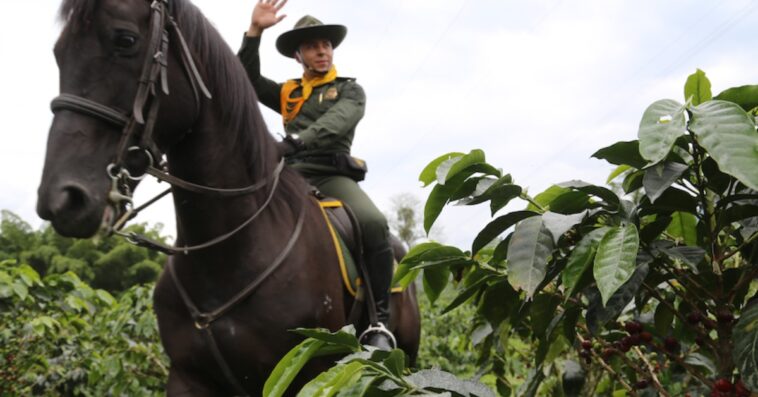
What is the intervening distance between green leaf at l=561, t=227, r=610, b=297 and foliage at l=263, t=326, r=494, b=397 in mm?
236

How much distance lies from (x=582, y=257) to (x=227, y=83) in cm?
241

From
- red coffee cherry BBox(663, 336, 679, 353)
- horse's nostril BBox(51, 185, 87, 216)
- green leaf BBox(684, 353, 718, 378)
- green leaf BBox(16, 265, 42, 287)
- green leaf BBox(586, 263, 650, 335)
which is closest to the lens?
green leaf BBox(586, 263, 650, 335)

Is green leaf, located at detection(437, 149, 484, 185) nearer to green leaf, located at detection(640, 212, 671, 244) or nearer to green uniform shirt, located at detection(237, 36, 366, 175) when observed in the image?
green leaf, located at detection(640, 212, 671, 244)

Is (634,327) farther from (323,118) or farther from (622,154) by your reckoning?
(323,118)

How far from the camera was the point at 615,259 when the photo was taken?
1.24 metres

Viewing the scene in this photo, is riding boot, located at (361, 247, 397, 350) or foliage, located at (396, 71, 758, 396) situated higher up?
foliage, located at (396, 71, 758, 396)

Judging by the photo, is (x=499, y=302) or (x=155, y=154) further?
(x=155, y=154)

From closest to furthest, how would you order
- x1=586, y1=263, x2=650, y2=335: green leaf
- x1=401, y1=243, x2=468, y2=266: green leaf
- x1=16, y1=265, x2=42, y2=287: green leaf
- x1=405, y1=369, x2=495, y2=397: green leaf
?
1. x1=405, y1=369, x2=495, y2=397: green leaf
2. x1=586, y1=263, x2=650, y2=335: green leaf
3. x1=401, y1=243, x2=468, y2=266: green leaf
4. x1=16, y1=265, x2=42, y2=287: green leaf

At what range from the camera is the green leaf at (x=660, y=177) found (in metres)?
1.31

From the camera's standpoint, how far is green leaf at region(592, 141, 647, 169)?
55.7 inches

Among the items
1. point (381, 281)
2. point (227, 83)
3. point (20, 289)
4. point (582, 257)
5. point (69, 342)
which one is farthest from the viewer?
point (69, 342)

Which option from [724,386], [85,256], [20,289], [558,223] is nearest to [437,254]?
[558,223]

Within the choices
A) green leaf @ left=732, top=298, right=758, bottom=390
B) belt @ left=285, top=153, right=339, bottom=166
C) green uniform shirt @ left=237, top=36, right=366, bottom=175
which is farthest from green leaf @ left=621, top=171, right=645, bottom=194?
belt @ left=285, top=153, right=339, bottom=166

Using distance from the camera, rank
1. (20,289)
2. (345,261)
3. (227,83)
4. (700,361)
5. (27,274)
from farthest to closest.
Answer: (27,274) → (20,289) → (345,261) → (227,83) → (700,361)
